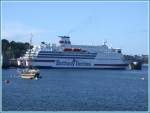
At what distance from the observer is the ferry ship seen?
127ft

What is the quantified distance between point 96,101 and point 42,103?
1.51 meters

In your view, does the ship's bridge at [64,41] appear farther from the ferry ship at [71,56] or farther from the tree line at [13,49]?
the tree line at [13,49]

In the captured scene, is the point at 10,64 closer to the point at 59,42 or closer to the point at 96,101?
the point at 59,42

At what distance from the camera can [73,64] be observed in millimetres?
39500

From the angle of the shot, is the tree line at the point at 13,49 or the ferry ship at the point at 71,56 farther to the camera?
the tree line at the point at 13,49

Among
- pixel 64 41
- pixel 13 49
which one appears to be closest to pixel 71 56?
pixel 64 41

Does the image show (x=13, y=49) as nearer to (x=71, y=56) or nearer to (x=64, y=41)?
(x=64, y=41)

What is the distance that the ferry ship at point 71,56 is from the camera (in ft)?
127

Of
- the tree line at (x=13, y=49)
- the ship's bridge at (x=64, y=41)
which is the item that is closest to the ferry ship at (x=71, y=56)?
the ship's bridge at (x=64, y=41)

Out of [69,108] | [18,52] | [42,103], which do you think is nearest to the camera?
[69,108]

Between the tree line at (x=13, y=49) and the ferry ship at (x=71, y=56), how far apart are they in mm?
4022

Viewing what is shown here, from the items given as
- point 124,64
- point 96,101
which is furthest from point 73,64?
point 96,101

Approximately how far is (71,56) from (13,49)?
10.6 m

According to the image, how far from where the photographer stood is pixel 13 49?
48.5 meters
